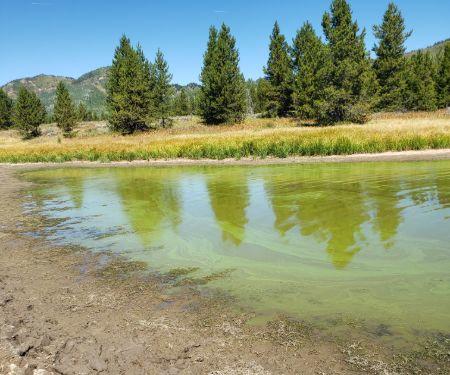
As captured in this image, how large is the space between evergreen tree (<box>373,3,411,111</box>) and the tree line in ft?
0.38

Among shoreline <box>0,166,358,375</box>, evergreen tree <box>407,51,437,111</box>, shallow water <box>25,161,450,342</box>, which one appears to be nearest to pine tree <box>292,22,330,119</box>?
evergreen tree <box>407,51,437,111</box>

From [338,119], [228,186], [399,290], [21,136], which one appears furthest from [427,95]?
[21,136]

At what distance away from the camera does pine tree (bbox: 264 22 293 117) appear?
54.6 meters

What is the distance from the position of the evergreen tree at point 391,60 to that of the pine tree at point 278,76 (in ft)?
37.1

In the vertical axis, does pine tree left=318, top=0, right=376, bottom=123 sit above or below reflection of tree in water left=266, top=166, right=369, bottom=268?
above

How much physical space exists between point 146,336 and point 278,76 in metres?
54.6

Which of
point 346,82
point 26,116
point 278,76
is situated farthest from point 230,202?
point 26,116

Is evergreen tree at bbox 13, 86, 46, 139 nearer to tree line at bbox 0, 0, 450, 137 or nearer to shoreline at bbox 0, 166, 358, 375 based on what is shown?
tree line at bbox 0, 0, 450, 137

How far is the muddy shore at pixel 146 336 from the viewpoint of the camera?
11.3 ft

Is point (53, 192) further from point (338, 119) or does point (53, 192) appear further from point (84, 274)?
point (338, 119)

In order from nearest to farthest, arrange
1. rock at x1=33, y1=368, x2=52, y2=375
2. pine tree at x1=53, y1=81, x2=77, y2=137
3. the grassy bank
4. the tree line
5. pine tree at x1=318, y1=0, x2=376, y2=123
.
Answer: rock at x1=33, y1=368, x2=52, y2=375, the grassy bank, pine tree at x1=318, y1=0, x2=376, y2=123, the tree line, pine tree at x1=53, y1=81, x2=77, y2=137

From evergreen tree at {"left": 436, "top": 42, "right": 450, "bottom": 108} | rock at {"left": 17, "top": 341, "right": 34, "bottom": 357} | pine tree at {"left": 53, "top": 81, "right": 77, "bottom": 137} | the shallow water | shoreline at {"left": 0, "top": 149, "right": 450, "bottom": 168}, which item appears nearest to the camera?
rock at {"left": 17, "top": 341, "right": 34, "bottom": 357}

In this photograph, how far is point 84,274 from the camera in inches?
239

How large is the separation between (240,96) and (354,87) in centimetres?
1474
